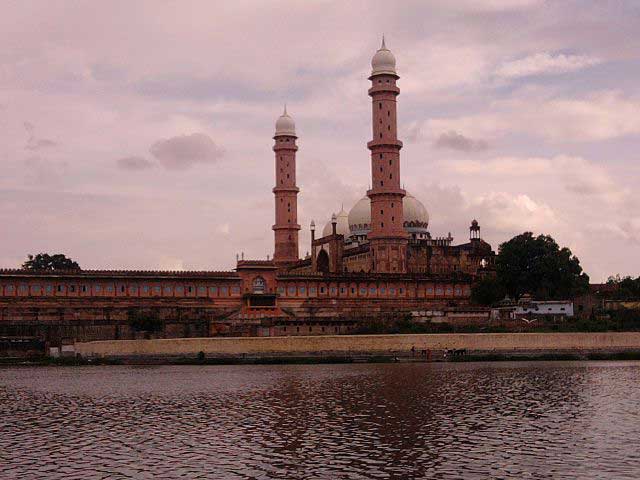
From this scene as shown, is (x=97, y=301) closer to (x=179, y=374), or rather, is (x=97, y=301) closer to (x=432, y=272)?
(x=179, y=374)

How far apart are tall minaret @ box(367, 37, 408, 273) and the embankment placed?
29.8 m

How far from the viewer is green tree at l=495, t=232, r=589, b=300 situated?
91875 millimetres

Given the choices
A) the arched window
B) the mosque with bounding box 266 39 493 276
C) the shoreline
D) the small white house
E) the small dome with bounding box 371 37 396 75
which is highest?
the small dome with bounding box 371 37 396 75

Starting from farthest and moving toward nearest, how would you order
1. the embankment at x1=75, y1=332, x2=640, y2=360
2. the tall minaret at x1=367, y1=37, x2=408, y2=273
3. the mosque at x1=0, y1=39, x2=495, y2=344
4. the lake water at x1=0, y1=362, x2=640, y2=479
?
the tall minaret at x1=367, y1=37, x2=408, y2=273 → the mosque at x1=0, y1=39, x2=495, y2=344 → the embankment at x1=75, y1=332, x2=640, y2=360 → the lake water at x1=0, y1=362, x2=640, y2=479

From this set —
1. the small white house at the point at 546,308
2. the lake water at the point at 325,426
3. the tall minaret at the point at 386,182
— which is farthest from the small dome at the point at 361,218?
the lake water at the point at 325,426

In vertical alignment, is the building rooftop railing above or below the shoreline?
above

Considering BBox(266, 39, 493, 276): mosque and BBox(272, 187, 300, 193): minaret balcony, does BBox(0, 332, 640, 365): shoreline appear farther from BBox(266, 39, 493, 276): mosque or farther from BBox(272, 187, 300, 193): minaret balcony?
BBox(272, 187, 300, 193): minaret balcony

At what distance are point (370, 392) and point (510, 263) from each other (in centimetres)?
5423

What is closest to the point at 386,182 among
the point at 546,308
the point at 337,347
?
the point at 546,308

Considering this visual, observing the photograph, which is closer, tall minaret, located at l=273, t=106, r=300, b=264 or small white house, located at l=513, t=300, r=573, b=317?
small white house, located at l=513, t=300, r=573, b=317

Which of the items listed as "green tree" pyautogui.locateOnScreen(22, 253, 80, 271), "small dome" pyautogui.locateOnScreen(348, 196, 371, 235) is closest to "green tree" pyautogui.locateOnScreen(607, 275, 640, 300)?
"small dome" pyautogui.locateOnScreen(348, 196, 371, 235)

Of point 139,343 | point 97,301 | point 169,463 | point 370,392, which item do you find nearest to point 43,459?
point 169,463

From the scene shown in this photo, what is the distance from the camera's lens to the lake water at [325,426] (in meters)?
23.8

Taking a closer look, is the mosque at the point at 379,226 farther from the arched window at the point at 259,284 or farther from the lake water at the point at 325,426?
the lake water at the point at 325,426
